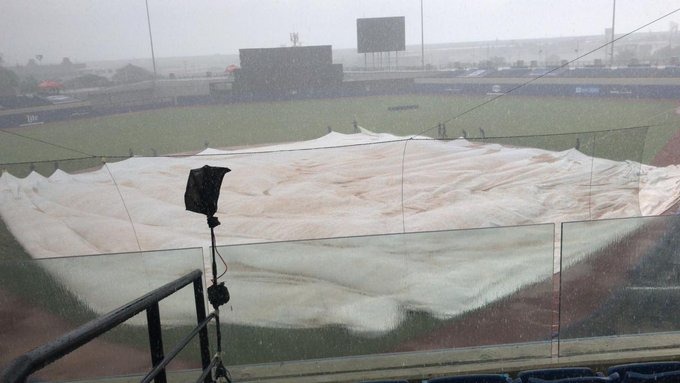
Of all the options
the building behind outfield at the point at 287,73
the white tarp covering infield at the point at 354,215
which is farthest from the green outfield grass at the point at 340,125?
the building behind outfield at the point at 287,73

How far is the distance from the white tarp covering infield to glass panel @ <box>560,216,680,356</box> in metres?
0.12

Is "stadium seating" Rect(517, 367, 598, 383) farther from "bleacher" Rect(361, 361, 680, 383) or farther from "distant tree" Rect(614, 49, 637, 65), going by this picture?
"distant tree" Rect(614, 49, 637, 65)

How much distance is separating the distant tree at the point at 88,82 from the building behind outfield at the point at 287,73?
651 centimetres

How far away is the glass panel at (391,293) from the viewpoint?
125 inches

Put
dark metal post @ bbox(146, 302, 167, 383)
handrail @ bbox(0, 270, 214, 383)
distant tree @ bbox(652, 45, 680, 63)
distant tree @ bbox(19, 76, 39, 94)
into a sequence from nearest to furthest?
handrail @ bbox(0, 270, 214, 383) < dark metal post @ bbox(146, 302, 167, 383) < distant tree @ bbox(19, 76, 39, 94) < distant tree @ bbox(652, 45, 680, 63)

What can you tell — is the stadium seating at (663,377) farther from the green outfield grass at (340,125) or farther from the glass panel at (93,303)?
the green outfield grass at (340,125)

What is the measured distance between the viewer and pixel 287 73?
23.0 m

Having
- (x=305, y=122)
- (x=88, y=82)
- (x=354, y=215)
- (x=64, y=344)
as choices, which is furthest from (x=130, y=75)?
(x=64, y=344)

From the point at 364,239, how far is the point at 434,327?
2.04ft

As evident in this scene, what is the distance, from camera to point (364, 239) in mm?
Result: 3238

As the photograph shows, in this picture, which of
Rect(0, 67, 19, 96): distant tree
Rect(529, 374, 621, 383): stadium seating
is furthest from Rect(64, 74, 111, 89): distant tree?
Rect(529, 374, 621, 383): stadium seating

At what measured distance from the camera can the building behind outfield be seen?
22.8 metres

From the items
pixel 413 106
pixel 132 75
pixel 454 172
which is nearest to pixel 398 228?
pixel 454 172

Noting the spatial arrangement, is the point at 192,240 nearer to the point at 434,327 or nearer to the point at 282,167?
the point at 282,167
